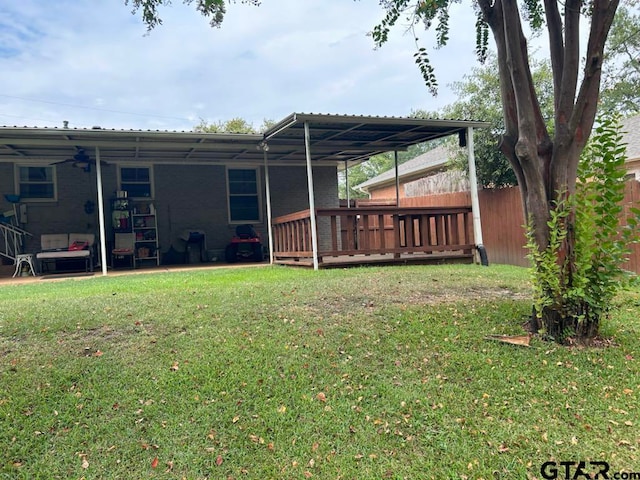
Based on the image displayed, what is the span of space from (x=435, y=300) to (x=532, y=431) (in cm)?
254

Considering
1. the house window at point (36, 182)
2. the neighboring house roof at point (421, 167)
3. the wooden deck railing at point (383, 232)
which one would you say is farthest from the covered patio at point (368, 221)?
the neighboring house roof at point (421, 167)

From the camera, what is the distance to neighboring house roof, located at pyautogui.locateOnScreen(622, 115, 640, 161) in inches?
437

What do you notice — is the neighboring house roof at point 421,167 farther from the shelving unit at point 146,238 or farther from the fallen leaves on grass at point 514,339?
the fallen leaves on grass at point 514,339

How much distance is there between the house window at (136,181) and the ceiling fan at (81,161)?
620mm

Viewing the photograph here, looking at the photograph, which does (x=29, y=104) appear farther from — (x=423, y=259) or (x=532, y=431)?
(x=532, y=431)

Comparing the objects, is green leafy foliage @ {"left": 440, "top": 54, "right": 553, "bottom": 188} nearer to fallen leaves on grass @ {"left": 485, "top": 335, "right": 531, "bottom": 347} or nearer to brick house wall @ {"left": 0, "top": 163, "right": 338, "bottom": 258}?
brick house wall @ {"left": 0, "top": 163, "right": 338, "bottom": 258}

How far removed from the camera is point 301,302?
16.6 feet

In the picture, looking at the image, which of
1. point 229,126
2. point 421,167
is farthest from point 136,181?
point 229,126

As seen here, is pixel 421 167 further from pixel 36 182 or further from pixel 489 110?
pixel 36 182

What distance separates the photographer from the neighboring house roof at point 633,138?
11097 mm

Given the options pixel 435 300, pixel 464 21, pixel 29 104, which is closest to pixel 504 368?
pixel 435 300

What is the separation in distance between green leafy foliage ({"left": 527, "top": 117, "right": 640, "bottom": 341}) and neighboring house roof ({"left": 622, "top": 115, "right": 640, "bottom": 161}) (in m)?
7.90

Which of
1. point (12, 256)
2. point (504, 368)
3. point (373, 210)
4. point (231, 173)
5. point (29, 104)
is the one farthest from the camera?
point (29, 104)

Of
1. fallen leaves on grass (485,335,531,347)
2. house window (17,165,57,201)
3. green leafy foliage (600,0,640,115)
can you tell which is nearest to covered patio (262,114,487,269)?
fallen leaves on grass (485,335,531,347)
